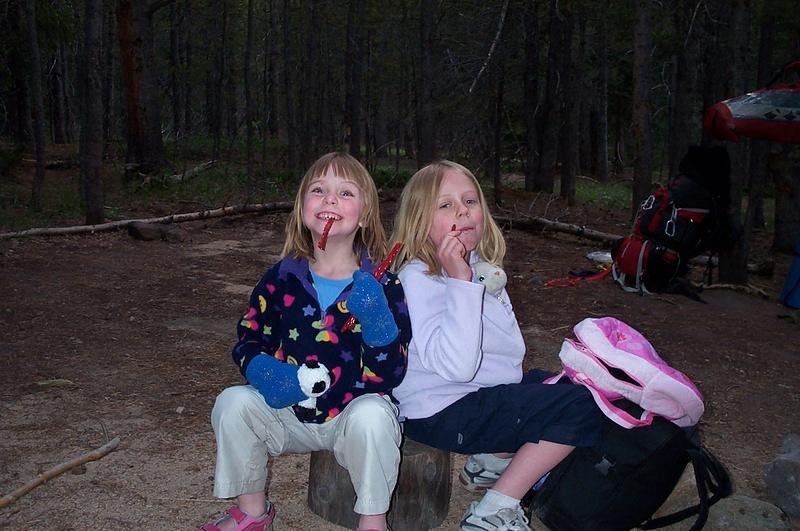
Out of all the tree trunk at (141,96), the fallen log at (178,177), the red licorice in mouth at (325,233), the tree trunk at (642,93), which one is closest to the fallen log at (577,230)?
the tree trunk at (642,93)

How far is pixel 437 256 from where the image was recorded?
2559mm

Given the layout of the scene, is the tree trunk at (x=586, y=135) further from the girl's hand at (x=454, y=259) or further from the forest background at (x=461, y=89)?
the girl's hand at (x=454, y=259)

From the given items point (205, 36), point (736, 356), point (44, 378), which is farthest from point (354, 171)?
point (205, 36)

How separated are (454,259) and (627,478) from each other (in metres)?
0.95

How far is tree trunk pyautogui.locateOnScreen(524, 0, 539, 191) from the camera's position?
46.0ft

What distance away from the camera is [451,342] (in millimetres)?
2320

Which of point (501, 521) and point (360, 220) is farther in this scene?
point (360, 220)

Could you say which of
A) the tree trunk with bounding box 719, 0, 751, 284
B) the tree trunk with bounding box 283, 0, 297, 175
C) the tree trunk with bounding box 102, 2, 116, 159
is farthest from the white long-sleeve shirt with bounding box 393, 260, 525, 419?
the tree trunk with bounding box 102, 2, 116, 159

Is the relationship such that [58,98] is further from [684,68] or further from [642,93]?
[642,93]

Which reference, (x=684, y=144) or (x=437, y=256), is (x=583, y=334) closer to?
(x=437, y=256)

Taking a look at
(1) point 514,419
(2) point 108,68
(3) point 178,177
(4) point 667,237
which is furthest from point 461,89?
(2) point 108,68

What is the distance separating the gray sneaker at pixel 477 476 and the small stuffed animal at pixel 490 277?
0.87 m

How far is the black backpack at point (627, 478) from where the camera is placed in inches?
95.5

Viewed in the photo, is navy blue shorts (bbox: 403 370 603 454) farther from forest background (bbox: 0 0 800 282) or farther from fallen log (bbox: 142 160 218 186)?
fallen log (bbox: 142 160 218 186)
